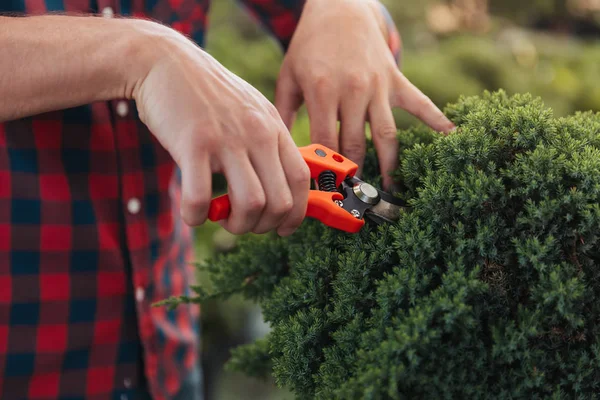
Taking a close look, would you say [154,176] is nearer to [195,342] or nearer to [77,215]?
[77,215]

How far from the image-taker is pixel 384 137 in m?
0.87

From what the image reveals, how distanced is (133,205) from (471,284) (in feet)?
2.22

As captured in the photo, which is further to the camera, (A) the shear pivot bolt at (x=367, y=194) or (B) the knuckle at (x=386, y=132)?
(B) the knuckle at (x=386, y=132)

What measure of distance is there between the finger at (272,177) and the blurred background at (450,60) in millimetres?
797

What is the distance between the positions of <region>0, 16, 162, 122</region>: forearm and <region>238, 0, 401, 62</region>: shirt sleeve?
0.40 m

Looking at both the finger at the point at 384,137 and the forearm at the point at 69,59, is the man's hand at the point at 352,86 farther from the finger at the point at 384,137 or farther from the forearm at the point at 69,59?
the forearm at the point at 69,59

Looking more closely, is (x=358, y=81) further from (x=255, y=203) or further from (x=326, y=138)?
(x=255, y=203)

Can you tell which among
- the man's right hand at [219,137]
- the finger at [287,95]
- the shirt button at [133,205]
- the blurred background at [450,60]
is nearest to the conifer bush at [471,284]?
the man's right hand at [219,137]

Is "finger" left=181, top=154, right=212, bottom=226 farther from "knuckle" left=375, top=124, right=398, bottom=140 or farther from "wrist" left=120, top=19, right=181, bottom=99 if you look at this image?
"knuckle" left=375, top=124, right=398, bottom=140

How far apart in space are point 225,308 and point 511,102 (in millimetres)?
1465

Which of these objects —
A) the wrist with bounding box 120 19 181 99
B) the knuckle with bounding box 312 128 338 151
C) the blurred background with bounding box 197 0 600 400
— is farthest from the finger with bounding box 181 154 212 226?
the blurred background with bounding box 197 0 600 400

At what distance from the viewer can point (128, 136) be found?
3.54ft

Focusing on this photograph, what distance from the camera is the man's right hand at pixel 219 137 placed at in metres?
0.65

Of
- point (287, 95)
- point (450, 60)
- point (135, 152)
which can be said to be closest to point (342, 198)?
point (287, 95)
